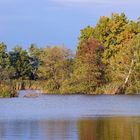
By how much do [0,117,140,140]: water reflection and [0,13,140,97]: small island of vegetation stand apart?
29.4 metres

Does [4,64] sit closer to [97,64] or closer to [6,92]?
[97,64]

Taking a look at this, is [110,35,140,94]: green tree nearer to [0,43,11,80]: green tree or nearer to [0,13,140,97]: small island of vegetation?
[0,13,140,97]: small island of vegetation

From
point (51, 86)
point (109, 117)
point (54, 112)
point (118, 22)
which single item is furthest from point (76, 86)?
point (109, 117)

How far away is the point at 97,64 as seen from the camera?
7419cm

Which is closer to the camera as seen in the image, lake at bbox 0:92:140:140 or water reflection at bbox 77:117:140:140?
water reflection at bbox 77:117:140:140

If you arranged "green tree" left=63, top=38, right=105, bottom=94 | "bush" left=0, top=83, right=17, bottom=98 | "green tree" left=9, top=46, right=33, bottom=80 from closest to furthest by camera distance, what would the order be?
"bush" left=0, top=83, right=17, bottom=98 < "green tree" left=63, top=38, right=105, bottom=94 < "green tree" left=9, top=46, right=33, bottom=80

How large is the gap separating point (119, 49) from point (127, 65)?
545 centimetres

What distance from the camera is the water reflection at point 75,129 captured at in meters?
26.7

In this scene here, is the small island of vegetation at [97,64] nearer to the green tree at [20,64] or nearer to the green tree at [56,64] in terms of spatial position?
the green tree at [56,64]

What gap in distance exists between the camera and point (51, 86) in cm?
7312

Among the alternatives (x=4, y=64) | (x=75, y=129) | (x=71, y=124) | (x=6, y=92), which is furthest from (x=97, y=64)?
(x=75, y=129)

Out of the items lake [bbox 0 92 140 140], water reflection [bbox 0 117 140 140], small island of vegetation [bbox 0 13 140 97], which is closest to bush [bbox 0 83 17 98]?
small island of vegetation [bbox 0 13 140 97]

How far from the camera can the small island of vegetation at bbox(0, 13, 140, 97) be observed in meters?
70.3

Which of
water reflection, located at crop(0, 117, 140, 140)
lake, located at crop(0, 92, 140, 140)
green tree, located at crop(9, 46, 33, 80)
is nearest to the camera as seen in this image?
water reflection, located at crop(0, 117, 140, 140)
